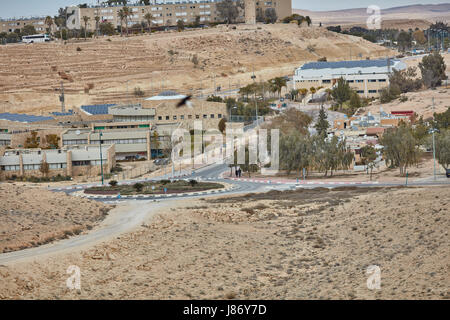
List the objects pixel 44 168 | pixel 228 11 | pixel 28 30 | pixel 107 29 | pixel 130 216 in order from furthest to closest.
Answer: pixel 228 11, pixel 28 30, pixel 107 29, pixel 44 168, pixel 130 216

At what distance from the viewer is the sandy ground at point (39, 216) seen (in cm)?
3070

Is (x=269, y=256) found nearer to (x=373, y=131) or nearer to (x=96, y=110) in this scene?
(x=373, y=131)

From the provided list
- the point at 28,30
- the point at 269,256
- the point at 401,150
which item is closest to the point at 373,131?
the point at 401,150

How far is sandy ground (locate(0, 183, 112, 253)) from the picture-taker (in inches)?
1209

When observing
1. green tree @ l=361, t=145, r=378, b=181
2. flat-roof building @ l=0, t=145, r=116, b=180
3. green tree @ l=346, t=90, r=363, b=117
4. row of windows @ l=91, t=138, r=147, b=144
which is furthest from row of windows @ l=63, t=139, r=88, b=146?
green tree @ l=346, t=90, r=363, b=117

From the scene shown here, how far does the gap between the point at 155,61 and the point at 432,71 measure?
177 ft

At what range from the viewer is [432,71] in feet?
340

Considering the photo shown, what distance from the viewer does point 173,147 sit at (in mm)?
70438

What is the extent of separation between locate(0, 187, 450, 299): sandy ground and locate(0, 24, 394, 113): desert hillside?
250 ft

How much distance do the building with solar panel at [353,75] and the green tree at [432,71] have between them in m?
4.85

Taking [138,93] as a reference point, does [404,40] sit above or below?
above

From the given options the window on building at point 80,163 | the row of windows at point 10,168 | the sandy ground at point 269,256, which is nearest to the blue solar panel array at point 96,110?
the window on building at point 80,163
